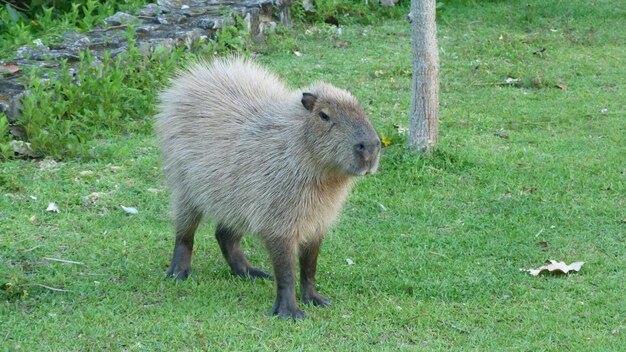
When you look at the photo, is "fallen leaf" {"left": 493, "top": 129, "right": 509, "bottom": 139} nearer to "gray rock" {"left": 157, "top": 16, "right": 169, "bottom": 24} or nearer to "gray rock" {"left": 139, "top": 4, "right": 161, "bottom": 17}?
"gray rock" {"left": 157, "top": 16, "right": 169, "bottom": 24}

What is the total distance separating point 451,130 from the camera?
757cm

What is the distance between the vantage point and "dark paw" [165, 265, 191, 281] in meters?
5.05

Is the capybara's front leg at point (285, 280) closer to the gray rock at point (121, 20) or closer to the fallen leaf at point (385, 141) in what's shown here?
the fallen leaf at point (385, 141)

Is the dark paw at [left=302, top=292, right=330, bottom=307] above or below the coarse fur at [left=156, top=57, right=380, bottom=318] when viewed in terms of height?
below

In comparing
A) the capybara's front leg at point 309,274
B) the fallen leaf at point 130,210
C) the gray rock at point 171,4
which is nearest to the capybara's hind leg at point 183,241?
the capybara's front leg at point 309,274

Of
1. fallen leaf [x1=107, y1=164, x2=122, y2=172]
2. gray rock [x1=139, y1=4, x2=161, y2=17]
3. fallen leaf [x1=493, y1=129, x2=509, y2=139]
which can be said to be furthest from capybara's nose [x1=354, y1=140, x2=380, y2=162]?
gray rock [x1=139, y1=4, x2=161, y2=17]

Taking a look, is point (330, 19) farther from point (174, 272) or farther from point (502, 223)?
point (174, 272)

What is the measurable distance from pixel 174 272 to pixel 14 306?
2.86 ft

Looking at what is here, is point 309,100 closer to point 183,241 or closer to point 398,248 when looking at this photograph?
point 183,241

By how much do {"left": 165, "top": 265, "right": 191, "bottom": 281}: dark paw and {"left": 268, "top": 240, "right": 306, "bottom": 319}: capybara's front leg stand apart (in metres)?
0.67

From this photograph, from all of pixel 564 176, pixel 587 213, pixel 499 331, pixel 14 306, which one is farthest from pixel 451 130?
pixel 14 306

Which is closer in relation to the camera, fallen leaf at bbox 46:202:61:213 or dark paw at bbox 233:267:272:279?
dark paw at bbox 233:267:272:279

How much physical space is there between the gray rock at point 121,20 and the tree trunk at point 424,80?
344cm

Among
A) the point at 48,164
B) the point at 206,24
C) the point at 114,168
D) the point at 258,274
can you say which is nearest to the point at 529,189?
the point at 258,274
